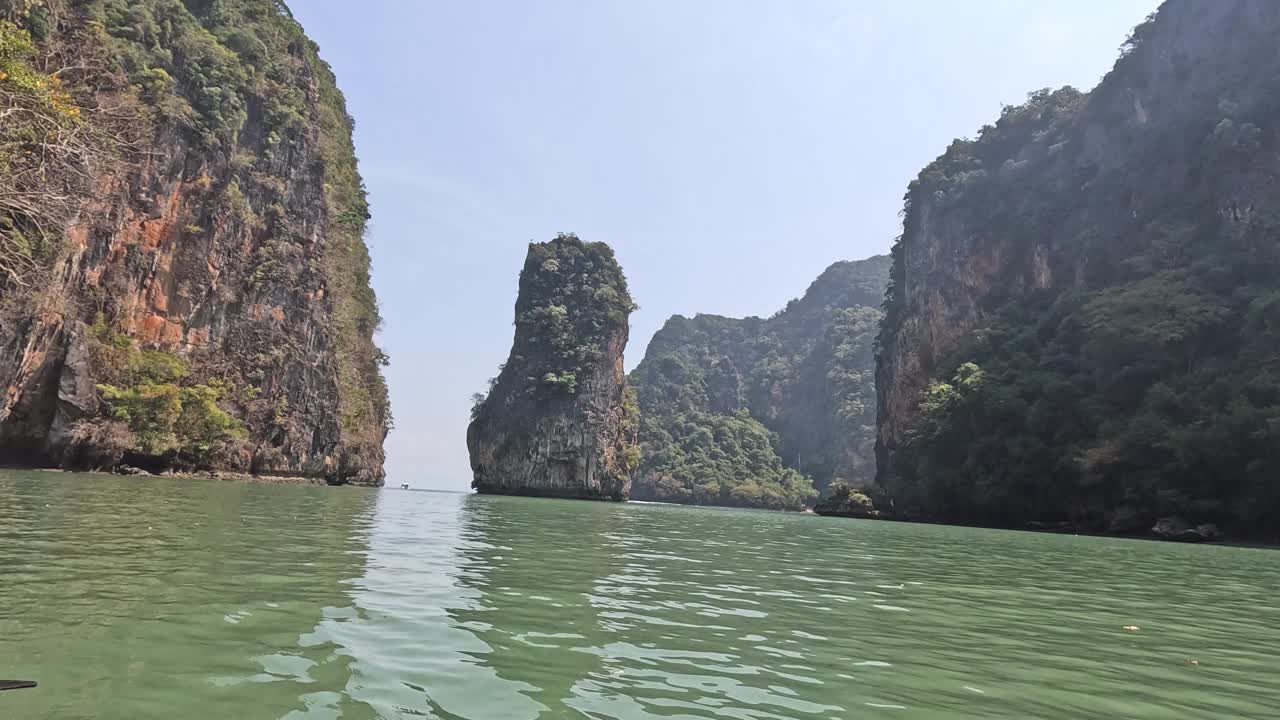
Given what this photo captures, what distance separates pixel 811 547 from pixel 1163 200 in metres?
53.0

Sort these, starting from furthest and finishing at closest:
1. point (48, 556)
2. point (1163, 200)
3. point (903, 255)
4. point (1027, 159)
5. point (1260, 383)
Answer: point (903, 255) → point (1027, 159) → point (1163, 200) → point (1260, 383) → point (48, 556)

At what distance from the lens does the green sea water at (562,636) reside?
436cm

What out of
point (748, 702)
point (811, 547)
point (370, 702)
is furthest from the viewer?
point (811, 547)

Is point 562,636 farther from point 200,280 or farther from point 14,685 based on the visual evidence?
point 200,280

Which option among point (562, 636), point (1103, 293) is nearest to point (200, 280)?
point (562, 636)

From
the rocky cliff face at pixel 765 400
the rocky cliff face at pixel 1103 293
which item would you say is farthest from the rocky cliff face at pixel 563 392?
the rocky cliff face at pixel 765 400

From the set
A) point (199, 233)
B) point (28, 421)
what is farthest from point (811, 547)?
point (199, 233)

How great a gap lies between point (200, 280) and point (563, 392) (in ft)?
165

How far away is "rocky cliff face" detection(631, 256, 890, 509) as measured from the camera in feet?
427

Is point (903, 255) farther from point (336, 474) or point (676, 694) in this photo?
point (676, 694)

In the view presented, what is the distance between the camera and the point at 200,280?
148ft

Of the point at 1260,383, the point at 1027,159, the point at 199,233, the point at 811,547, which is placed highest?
the point at 1027,159

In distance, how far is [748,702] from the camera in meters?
4.61

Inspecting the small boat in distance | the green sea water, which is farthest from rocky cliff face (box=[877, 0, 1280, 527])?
the small boat in distance
